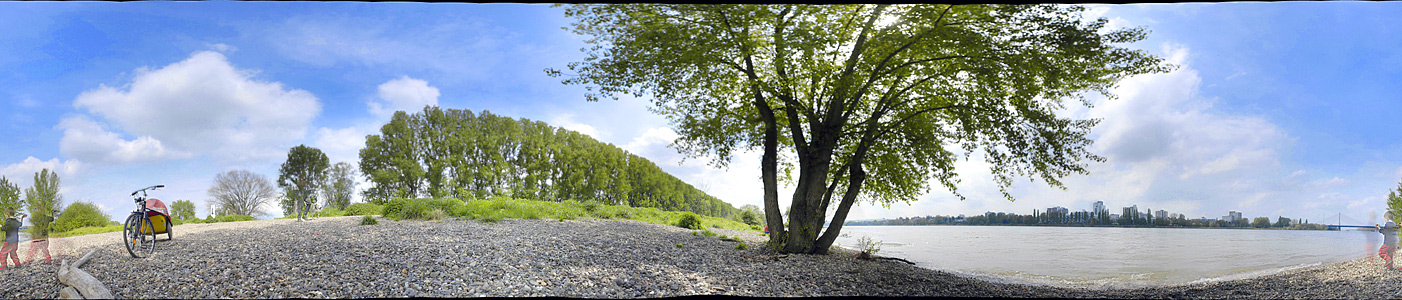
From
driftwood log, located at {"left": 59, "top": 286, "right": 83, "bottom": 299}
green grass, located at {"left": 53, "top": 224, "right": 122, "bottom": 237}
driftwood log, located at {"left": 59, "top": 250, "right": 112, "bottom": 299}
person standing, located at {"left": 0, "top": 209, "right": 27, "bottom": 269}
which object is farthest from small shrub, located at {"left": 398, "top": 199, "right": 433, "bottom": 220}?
driftwood log, located at {"left": 59, "top": 286, "right": 83, "bottom": 299}

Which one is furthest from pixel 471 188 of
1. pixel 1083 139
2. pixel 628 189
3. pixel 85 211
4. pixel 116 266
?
pixel 1083 139

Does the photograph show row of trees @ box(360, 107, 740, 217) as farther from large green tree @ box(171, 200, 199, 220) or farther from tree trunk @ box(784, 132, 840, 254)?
tree trunk @ box(784, 132, 840, 254)

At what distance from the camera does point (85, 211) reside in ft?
27.4

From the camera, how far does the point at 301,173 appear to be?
51.3 ft

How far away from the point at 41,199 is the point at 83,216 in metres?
3.89

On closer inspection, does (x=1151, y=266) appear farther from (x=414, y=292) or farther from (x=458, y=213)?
(x=458, y=213)

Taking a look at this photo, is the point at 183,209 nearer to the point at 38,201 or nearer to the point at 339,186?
the point at 339,186

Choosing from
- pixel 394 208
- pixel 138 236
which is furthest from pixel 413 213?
pixel 138 236

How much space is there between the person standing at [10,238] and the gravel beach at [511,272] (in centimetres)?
27

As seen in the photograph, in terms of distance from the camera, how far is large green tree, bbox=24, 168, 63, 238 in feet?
17.6

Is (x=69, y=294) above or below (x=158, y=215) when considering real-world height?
below

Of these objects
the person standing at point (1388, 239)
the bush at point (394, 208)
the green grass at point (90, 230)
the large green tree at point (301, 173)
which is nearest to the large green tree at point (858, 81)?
the person standing at point (1388, 239)

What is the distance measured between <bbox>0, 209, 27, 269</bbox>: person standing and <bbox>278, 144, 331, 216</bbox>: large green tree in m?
9.33

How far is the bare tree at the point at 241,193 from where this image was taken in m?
11.5
